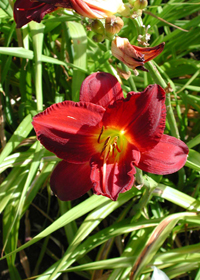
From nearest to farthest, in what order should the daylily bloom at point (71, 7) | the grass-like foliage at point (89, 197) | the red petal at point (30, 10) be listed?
1. the daylily bloom at point (71, 7)
2. the red petal at point (30, 10)
3. the grass-like foliage at point (89, 197)

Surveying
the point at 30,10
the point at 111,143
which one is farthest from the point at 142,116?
the point at 30,10

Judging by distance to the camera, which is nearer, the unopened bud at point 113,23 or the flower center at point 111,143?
the unopened bud at point 113,23

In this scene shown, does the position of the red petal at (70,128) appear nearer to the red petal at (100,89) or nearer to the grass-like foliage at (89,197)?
the red petal at (100,89)

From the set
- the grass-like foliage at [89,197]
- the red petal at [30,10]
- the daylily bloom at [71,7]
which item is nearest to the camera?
the daylily bloom at [71,7]

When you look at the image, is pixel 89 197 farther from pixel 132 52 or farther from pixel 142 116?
pixel 132 52

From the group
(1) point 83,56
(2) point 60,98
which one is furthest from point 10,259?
(1) point 83,56

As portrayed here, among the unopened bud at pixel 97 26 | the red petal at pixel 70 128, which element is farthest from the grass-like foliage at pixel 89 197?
the red petal at pixel 70 128

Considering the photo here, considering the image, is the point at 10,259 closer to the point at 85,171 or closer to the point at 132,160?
the point at 85,171
